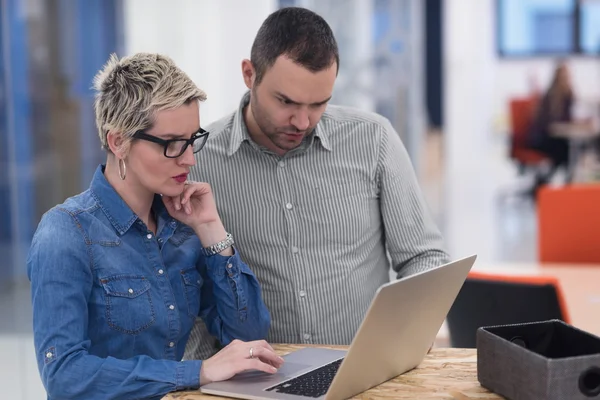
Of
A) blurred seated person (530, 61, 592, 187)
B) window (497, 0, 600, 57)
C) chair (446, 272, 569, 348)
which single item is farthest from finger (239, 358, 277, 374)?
window (497, 0, 600, 57)

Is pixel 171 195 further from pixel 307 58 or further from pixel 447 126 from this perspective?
pixel 447 126

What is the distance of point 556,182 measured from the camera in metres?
11.8

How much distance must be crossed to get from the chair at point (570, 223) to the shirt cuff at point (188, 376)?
8.61ft

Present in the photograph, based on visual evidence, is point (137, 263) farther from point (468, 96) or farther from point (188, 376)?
point (468, 96)

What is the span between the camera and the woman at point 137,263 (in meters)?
1.76

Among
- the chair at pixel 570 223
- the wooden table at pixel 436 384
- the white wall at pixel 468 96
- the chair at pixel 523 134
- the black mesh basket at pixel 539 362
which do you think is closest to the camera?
the black mesh basket at pixel 539 362

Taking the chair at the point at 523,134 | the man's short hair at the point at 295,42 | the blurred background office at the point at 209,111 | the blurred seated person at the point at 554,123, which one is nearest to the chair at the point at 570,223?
the blurred background office at the point at 209,111

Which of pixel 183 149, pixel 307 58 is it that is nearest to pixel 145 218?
pixel 183 149

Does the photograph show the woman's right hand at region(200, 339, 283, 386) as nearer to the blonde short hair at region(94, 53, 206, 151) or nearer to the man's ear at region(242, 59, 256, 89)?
the blonde short hair at region(94, 53, 206, 151)

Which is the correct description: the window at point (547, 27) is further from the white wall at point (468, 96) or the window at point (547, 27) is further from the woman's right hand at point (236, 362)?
the woman's right hand at point (236, 362)

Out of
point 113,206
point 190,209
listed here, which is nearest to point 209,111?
point 190,209

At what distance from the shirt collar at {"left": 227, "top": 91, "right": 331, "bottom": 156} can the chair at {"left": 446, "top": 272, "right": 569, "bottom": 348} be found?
0.86 meters

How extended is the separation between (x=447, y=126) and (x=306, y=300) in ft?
33.8

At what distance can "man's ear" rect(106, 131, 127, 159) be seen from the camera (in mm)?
1878
